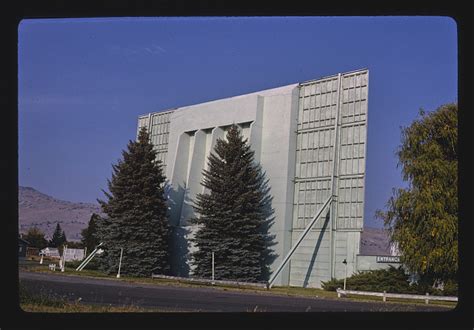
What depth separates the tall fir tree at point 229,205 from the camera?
5.43 meters

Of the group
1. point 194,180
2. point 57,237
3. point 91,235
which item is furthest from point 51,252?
point 194,180

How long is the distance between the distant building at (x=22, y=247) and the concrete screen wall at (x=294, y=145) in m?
2.19

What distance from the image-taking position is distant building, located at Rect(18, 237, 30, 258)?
2143mm

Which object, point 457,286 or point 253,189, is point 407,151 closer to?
point 457,286

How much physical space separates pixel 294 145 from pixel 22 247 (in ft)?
15.2

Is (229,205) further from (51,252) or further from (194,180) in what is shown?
(51,252)

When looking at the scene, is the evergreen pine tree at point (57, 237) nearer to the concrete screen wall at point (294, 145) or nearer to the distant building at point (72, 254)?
the distant building at point (72, 254)

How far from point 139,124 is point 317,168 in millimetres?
3700

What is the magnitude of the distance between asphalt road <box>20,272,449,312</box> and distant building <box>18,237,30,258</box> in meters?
0.08

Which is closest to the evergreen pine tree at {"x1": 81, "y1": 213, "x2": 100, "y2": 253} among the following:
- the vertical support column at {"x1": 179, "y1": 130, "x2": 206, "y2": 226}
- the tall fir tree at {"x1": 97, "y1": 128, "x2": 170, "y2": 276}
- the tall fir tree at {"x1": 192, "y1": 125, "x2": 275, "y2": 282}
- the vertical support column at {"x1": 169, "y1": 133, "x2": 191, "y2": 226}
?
the tall fir tree at {"x1": 97, "y1": 128, "x2": 170, "y2": 276}

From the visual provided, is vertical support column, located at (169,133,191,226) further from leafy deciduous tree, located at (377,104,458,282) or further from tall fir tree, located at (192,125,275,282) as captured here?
leafy deciduous tree, located at (377,104,458,282)

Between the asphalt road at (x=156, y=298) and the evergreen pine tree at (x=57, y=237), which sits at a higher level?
the evergreen pine tree at (x=57, y=237)

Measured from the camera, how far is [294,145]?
6629mm

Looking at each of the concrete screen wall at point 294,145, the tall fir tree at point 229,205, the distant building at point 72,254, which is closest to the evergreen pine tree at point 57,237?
the distant building at point 72,254
